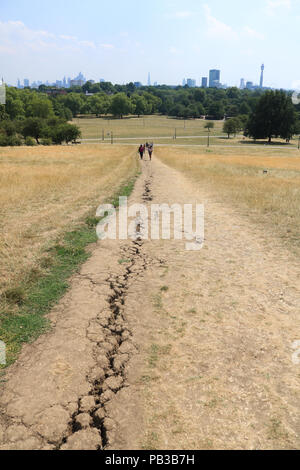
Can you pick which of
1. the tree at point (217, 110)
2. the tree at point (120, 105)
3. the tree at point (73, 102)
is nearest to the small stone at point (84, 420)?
the tree at point (120, 105)

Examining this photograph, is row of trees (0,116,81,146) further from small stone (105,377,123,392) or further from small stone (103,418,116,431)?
small stone (103,418,116,431)

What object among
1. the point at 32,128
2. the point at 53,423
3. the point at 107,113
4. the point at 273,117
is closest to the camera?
the point at 53,423

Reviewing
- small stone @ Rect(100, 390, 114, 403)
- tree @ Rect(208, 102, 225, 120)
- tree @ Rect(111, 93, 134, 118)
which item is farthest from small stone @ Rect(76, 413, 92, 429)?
tree @ Rect(208, 102, 225, 120)

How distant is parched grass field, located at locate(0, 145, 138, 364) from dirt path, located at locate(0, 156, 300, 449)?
734mm

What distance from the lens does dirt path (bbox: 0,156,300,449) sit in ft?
13.3

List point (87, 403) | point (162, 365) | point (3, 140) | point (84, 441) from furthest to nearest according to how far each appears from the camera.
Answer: point (3, 140), point (162, 365), point (87, 403), point (84, 441)

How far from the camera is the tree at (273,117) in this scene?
87.9m

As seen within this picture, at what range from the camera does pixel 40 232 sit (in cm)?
1181

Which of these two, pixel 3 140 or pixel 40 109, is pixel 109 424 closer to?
pixel 3 140

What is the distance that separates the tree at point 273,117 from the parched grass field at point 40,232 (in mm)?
77423

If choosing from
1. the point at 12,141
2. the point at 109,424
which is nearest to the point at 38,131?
the point at 12,141

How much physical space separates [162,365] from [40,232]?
8.20 metres
